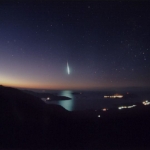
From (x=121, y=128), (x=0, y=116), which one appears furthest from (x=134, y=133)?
(x=0, y=116)

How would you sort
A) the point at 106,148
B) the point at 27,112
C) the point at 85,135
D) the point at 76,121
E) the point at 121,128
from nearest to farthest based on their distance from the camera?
the point at 106,148 < the point at 85,135 < the point at 121,128 < the point at 76,121 < the point at 27,112

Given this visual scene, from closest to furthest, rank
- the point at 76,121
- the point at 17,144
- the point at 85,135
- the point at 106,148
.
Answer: the point at 106,148 → the point at 17,144 → the point at 85,135 → the point at 76,121

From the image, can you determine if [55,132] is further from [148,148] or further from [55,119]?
[148,148]

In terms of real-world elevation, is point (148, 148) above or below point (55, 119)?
below

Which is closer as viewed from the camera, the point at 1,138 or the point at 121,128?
the point at 1,138

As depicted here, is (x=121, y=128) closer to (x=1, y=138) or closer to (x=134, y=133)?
(x=134, y=133)

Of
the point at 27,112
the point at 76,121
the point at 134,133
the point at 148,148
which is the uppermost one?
the point at 27,112

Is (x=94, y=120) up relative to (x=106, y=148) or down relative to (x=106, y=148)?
A: up

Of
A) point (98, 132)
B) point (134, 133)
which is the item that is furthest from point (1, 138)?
point (134, 133)

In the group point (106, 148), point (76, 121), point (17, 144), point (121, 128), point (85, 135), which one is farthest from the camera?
point (76, 121)

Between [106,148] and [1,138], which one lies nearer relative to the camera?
[106,148]
